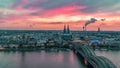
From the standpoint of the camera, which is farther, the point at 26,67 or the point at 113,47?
the point at 113,47

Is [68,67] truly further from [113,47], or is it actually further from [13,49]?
[113,47]

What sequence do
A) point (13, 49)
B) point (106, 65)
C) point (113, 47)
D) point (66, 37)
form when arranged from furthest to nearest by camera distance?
1. point (66, 37)
2. point (113, 47)
3. point (13, 49)
4. point (106, 65)

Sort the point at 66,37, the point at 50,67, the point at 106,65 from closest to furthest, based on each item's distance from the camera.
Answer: the point at 106,65
the point at 50,67
the point at 66,37

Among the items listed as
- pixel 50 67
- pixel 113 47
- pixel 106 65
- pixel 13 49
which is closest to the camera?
pixel 106 65

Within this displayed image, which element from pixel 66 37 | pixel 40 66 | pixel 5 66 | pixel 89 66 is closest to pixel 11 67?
pixel 5 66

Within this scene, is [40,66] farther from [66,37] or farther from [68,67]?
[66,37]

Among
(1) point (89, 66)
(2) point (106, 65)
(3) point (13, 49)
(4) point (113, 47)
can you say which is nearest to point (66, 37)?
(4) point (113, 47)

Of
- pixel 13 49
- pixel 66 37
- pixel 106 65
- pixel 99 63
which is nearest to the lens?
pixel 106 65

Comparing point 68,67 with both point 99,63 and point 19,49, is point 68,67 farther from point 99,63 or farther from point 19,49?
point 19,49

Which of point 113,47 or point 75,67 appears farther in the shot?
point 113,47
